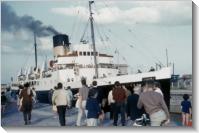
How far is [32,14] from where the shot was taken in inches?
317

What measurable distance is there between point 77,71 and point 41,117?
1015 mm

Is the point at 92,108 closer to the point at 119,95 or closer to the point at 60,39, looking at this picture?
the point at 119,95

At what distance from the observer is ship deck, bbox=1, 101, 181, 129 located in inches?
311

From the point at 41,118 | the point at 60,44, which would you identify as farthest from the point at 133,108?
the point at 41,118

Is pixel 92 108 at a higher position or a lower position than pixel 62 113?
higher

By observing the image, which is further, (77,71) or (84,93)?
(77,71)

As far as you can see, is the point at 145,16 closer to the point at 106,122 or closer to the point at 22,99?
the point at 106,122

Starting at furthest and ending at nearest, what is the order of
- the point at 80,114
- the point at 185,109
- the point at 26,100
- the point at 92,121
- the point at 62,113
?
the point at 26,100 < the point at 62,113 < the point at 80,114 < the point at 185,109 < the point at 92,121

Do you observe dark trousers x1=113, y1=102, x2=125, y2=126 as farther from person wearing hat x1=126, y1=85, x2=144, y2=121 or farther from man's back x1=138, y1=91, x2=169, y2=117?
man's back x1=138, y1=91, x2=169, y2=117

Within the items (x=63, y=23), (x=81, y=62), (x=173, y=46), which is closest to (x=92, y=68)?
(x=81, y=62)

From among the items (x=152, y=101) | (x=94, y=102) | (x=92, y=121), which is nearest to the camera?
(x=152, y=101)

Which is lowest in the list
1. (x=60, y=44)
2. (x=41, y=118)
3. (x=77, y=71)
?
(x=41, y=118)

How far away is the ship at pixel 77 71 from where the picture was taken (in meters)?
8.19

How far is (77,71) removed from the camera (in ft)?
27.6
